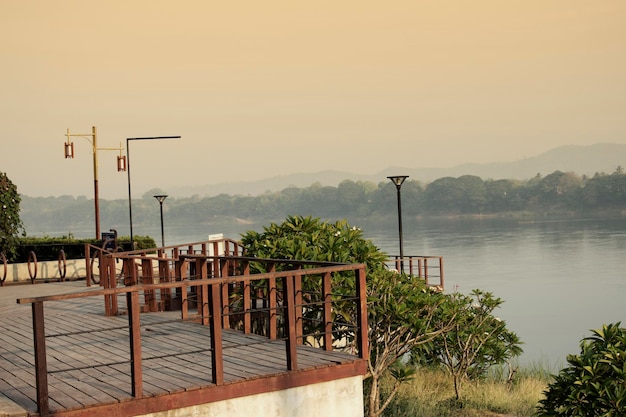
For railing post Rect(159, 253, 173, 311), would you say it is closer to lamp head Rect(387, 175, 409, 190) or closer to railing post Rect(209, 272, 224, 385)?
railing post Rect(209, 272, 224, 385)

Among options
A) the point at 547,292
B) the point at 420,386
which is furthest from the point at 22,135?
the point at 420,386

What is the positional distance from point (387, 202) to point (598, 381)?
12862cm

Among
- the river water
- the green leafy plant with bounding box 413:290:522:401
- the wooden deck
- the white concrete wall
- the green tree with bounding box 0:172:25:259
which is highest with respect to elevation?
the green tree with bounding box 0:172:25:259

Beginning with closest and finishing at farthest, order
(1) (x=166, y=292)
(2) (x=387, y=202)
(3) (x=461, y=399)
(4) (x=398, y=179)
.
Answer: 1. (1) (x=166, y=292)
2. (3) (x=461, y=399)
3. (4) (x=398, y=179)
4. (2) (x=387, y=202)

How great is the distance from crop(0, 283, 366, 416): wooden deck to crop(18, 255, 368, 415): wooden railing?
0.16 m

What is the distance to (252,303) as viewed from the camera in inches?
521

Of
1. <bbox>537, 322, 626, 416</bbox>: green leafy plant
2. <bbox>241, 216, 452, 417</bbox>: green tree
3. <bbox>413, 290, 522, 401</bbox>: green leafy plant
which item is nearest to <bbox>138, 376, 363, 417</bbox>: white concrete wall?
<bbox>537, 322, 626, 416</bbox>: green leafy plant

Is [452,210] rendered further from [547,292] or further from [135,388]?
[135,388]

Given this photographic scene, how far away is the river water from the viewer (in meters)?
50.7

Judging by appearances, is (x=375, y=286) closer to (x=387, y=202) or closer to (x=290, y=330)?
(x=290, y=330)

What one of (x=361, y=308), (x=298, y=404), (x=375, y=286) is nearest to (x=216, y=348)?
(x=298, y=404)

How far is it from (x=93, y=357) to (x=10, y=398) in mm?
2003

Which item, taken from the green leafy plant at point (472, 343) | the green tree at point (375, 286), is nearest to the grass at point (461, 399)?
the green leafy plant at point (472, 343)

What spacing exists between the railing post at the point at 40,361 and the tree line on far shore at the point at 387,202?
387 feet
